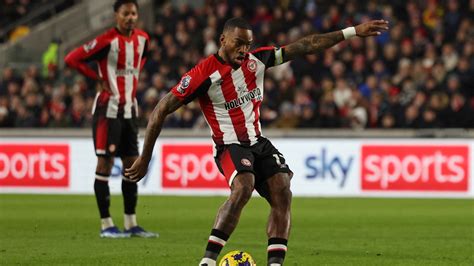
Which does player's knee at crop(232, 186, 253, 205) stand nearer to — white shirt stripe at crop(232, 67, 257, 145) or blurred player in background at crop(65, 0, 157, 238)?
white shirt stripe at crop(232, 67, 257, 145)

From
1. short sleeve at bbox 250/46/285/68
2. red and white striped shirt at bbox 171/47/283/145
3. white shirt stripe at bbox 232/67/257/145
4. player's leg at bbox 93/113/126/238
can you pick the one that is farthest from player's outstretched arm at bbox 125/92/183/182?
player's leg at bbox 93/113/126/238

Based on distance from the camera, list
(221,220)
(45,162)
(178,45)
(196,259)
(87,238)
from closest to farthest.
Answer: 1. (221,220)
2. (196,259)
3. (87,238)
4. (45,162)
5. (178,45)

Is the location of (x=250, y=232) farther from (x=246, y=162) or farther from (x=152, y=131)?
(x=152, y=131)

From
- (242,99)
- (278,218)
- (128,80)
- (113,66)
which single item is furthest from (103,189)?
(278,218)

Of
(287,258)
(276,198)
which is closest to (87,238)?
(287,258)

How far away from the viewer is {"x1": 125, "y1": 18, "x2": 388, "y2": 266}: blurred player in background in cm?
805

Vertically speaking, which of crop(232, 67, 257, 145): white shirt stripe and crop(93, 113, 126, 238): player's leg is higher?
crop(232, 67, 257, 145): white shirt stripe

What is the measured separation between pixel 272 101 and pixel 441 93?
3.52 m

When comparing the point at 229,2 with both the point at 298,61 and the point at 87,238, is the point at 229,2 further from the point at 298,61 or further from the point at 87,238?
the point at 87,238

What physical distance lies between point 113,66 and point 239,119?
3915 mm

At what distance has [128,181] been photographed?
476 inches

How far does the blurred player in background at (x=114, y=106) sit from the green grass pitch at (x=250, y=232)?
45cm

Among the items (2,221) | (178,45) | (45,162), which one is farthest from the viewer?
(178,45)

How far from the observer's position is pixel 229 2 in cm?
2550
